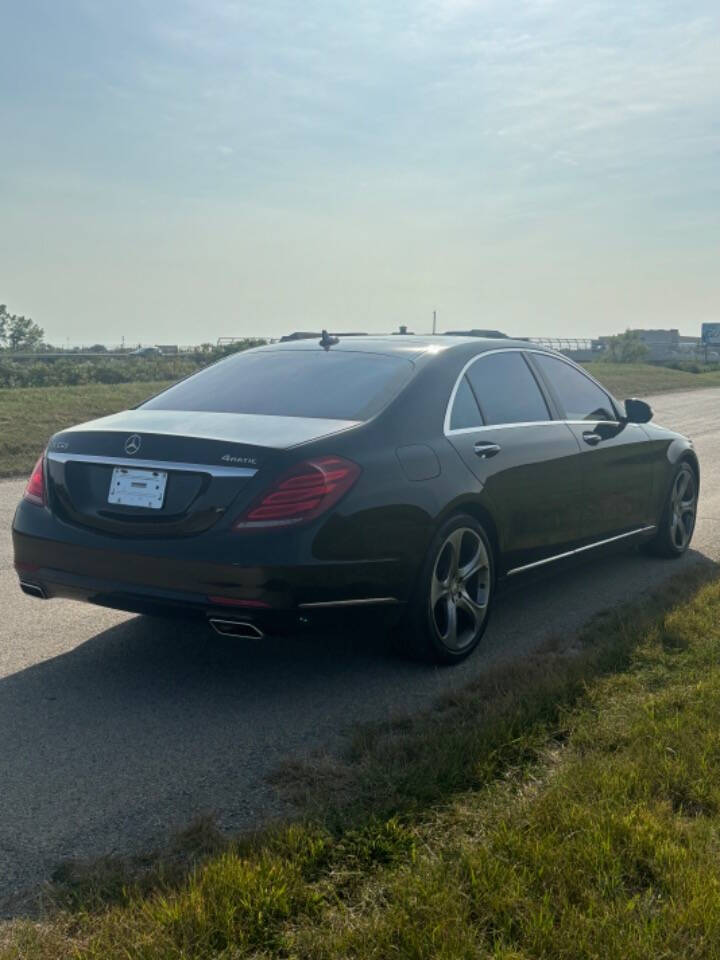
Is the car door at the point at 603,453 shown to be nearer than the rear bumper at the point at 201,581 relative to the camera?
No

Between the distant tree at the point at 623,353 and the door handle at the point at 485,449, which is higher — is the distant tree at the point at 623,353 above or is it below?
above

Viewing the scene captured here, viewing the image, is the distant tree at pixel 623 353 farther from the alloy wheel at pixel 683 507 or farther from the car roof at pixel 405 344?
the car roof at pixel 405 344

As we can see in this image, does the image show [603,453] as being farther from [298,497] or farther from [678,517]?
[298,497]

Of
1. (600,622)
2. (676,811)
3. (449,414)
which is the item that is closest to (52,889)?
(676,811)

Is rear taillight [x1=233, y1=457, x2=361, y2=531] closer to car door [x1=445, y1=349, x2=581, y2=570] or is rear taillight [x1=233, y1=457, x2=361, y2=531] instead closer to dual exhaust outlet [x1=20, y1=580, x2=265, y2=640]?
dual exhaust outlet [x1=20, y1=580, x2=265, y2=640]

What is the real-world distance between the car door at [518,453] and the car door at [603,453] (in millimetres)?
162

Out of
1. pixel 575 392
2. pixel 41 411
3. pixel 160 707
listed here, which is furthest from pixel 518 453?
pixel 41 411

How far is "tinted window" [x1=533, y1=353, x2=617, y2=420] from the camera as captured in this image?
267 inches

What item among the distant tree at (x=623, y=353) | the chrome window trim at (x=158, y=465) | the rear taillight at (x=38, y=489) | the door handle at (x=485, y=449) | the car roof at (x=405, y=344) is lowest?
the rear taillight at (x=38, y=489)

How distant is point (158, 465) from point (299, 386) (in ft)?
3.50

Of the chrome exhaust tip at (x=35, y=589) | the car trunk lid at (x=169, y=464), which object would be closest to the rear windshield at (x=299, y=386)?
the car trunk lid at (x=169, y=464)

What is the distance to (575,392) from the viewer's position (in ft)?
22.9

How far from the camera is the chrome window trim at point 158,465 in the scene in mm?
4562

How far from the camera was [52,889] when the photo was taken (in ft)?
10.0
